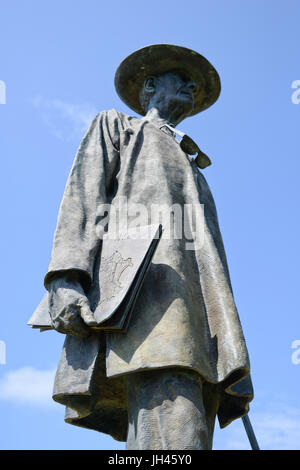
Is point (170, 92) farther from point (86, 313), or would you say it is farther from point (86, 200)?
point (86, 313)

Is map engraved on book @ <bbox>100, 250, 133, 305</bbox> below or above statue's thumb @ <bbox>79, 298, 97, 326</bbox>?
above

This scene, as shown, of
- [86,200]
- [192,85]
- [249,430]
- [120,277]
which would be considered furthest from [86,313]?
[192,85]

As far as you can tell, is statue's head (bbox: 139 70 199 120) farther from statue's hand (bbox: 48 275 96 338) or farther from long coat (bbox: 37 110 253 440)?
statue's hand (bbox: 48 275 96 338)

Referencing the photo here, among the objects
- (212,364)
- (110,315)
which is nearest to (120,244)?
(110,315)

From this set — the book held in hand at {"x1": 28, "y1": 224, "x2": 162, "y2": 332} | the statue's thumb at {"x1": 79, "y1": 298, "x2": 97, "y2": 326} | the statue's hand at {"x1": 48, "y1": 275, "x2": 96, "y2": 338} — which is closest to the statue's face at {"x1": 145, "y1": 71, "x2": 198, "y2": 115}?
the book held in hand at {"x1": 28, "y1": 224, "x2": 162, "y2": 332}

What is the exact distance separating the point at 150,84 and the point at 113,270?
7.39 feet

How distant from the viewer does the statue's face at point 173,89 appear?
233 inches

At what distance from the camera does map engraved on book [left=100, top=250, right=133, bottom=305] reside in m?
4.37

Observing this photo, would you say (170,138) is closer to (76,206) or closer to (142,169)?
(142,169)

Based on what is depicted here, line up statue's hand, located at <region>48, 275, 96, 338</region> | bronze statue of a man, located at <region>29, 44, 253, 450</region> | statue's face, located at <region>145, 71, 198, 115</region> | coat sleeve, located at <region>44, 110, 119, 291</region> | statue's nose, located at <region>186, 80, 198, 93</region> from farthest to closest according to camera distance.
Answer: statue's nose, located at <region>186, 80, 198, 93</region> → statue's face, located at <region>145, 71, 198, 115</region> → coat sleeve, located at <region>44, 110, 119, 291</region> → statue's hand, located at <region>48, 275, 96, 338</region> → bronze statue of a man, located at <region>29, 44, 253, 450</region>

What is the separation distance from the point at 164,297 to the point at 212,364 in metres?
0.50

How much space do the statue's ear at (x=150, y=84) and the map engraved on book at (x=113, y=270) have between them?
2064 millimetres

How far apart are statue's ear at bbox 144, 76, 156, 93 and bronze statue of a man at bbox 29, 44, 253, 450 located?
2.05 ft

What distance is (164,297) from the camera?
440 centimetres
